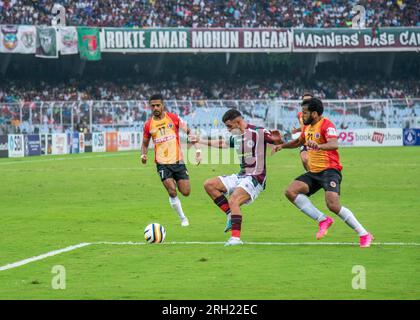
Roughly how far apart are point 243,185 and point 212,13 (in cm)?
5315

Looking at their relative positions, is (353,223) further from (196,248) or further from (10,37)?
(10,37)

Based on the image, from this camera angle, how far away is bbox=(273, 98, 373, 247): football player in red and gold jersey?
1463 centimetres

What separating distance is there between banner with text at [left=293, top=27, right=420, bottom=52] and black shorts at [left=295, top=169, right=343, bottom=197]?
51.6 m

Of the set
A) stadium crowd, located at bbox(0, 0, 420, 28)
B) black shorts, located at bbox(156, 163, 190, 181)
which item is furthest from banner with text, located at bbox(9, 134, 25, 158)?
black shorts, located at bbox(156, 163, 190, 181)

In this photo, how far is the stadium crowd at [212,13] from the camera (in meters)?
62.3

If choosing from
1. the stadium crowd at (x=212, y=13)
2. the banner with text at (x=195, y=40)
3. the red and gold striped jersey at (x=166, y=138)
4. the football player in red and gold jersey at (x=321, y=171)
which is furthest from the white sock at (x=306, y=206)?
the banner with text at (x=195, y=40)

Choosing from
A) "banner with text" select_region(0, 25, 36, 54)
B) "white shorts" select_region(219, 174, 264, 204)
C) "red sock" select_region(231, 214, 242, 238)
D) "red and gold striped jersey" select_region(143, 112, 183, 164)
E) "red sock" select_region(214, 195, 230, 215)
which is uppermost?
"banner with text" select_region(0, 25, 36, 54)

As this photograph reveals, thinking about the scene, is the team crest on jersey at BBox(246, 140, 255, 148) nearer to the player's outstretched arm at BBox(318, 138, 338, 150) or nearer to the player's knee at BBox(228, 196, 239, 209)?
the player's knee at BBox(228, 196, 239, 209)

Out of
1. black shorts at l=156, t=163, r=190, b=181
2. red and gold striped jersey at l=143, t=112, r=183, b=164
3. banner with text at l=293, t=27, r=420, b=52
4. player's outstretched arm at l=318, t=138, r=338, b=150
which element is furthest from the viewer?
banner with text at l=293, t=27, r=420, b=52

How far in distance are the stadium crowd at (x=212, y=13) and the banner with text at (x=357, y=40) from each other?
68.8 inches

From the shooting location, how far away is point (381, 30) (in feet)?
221

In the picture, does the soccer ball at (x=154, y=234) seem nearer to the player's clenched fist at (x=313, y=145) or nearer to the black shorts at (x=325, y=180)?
the black shorts at (x=325, y=180)

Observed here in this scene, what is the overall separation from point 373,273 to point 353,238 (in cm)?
387

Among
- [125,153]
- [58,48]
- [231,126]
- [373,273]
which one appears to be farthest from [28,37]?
[373,273]
